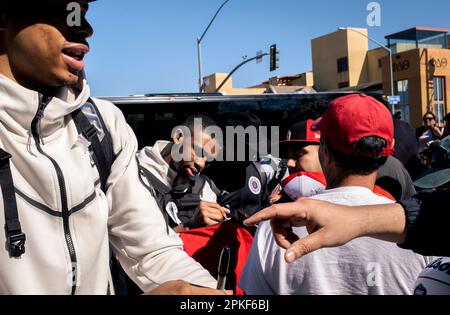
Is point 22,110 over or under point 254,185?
over

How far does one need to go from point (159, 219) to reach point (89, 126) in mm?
413

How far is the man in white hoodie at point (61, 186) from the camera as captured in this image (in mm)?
1494

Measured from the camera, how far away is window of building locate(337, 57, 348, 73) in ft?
142

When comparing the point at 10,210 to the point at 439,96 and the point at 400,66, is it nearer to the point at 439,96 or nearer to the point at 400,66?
the point at 400,66

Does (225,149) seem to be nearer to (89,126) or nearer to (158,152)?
(158,152)

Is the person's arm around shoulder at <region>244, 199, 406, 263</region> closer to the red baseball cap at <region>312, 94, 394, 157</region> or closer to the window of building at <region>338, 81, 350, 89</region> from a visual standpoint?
the red baseball cap at <region>312, 94, 394, 157</region>

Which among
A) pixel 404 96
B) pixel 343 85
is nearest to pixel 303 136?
pixel 404 96

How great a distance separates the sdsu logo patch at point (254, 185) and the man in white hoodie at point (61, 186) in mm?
1653

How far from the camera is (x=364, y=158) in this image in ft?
6.95

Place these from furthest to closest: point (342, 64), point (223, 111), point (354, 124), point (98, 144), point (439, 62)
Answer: point (342, 64), point (439, 62), point (223, 111), point (354, 124), point (98, 144)

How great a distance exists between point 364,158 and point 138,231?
3.23 ft

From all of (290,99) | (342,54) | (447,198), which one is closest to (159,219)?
(447,198)

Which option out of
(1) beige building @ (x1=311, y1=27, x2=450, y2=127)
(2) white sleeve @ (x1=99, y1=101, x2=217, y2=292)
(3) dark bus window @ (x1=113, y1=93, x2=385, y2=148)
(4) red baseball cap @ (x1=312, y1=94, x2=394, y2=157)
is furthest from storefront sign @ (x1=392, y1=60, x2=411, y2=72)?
(2) white sleeve @ (x1=99, y1=101, x2=217, y2=292)

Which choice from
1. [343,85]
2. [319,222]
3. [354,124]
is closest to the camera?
[319,222]
